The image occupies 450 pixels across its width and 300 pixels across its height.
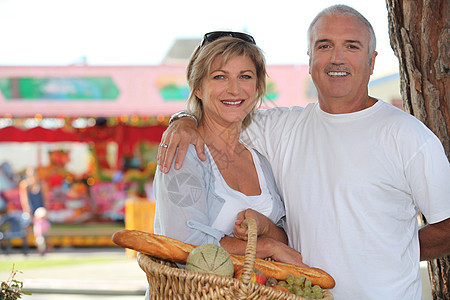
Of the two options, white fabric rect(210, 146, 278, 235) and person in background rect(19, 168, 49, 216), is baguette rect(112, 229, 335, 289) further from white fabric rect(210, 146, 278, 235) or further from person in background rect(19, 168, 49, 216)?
person in background rect(19, 168, 49, 216)

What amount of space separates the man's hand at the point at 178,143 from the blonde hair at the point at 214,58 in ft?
0.62

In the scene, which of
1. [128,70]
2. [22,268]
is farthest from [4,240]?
[128,70]

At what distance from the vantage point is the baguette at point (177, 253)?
1.62 metres

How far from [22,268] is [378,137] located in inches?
273

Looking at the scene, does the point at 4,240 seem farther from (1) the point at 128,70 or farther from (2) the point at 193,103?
(2) the point at 193,103

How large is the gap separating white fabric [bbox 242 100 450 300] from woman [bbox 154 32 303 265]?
6.2 inches

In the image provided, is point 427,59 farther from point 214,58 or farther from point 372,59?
point 214,58

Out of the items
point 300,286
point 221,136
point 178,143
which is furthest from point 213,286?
point 221,136

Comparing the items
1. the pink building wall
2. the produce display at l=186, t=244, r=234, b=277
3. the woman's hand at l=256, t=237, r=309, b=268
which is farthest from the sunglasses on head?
the pink building wall

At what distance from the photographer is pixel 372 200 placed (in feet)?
6.12

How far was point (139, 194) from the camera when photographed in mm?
8914

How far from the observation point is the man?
1.85 meters

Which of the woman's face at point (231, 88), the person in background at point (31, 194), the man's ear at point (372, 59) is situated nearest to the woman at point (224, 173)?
the woman's face at point (231, 88)

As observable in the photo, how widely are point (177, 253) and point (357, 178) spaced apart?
695 millimetres
